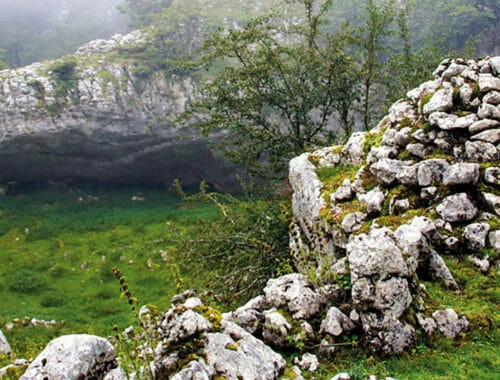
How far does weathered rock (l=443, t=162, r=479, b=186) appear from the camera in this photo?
880 centimetres

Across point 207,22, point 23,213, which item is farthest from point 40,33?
point 23,213

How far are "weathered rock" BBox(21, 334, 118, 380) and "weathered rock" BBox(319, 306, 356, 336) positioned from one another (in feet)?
11.0

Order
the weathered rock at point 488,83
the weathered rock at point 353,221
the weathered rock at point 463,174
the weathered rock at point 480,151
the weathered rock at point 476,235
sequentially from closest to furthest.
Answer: the weathered rock at point 476,235 < the weathered rock at point 463,174 < the weathered rock at point 480,151 < the weathered rock at point 353,221 < the weathered rock at point 488,83

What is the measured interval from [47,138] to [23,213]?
662 centimetres

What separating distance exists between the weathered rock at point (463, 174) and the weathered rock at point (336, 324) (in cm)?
395

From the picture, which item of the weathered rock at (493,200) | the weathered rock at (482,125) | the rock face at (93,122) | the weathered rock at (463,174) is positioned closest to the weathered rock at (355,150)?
the weathered rock at (482,125)

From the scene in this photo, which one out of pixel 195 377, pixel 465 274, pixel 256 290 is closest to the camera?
pixel 195 377

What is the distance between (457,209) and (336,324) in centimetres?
375

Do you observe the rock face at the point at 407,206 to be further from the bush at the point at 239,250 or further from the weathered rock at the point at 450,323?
the bush at the point at 239,250

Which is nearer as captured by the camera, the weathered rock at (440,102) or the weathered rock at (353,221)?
the weathered rock at (353,221)

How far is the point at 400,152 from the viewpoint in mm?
10586

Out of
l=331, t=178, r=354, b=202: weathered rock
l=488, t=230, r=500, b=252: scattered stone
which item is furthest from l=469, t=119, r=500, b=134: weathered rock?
l=331, t=178, r=354, b=202: weathered rock

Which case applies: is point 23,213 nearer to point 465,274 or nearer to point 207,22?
point 207,22

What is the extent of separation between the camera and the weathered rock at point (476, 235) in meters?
8.27
